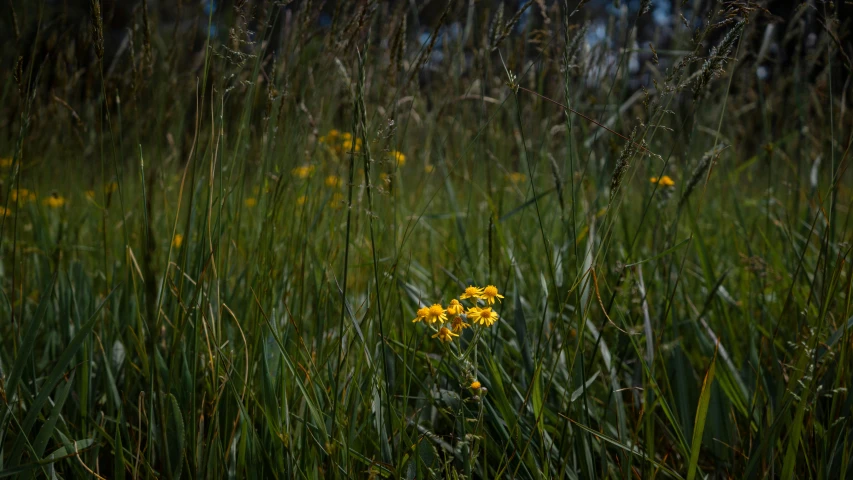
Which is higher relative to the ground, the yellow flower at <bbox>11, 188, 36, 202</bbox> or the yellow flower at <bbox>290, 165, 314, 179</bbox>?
the yellow flower at <bbox>290, 165, 314, 179</bbox>

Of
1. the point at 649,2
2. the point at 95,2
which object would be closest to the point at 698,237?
the point at 649,2

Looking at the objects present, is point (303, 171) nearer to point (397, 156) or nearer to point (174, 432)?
point (397, 156)

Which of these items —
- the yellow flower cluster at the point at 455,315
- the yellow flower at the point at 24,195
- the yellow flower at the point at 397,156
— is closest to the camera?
the yellow flower cluster at the point at 455,315

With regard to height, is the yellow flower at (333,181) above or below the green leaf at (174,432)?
above

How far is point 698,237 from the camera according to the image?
126 centimetres

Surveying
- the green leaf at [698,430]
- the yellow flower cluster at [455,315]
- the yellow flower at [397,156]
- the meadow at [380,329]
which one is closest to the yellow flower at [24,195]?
the meadow at [380,329]

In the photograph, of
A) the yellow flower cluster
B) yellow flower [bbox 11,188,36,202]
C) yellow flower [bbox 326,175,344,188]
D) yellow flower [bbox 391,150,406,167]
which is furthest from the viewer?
yellow flower [bbox 11,188,36,202]

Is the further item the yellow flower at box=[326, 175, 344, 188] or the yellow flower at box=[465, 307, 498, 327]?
the yellow flower at box=[326, 175, 344, 188]

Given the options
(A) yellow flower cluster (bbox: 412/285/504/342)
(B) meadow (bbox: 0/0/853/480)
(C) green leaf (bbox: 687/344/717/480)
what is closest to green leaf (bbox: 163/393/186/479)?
(B) meadow (bbox: 0/0/853/480)

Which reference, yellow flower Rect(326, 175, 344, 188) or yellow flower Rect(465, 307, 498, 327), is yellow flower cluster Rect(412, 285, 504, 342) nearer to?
yellow flower Rect(465, 307, 498, 327)

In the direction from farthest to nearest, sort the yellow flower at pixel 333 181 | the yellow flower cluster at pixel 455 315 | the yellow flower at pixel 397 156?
the yellow flower at pixel 333 181
the yellow flower at pixel 397 156
the yellow flower cluster at pixel 455 315

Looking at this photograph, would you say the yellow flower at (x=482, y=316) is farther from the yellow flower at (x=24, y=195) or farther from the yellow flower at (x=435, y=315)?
the yellow flower at (x=24, y=195)

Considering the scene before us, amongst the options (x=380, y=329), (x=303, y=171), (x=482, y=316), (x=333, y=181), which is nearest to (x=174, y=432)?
(x=380, y=329)

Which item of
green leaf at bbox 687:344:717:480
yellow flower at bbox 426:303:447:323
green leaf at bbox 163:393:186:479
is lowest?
green leaf at bbox 163:393:186:479
